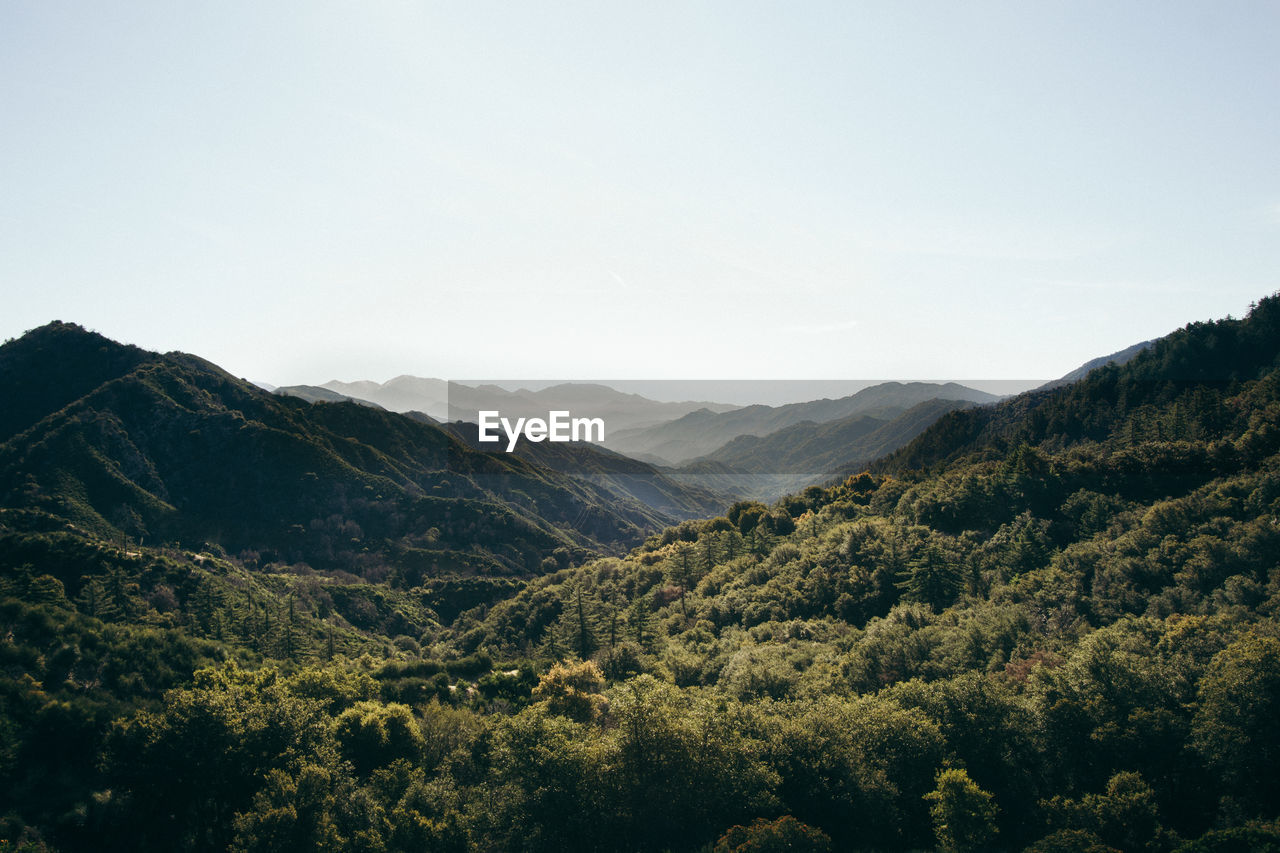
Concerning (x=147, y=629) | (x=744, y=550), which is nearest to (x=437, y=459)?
Answer: (x=744, y=550)

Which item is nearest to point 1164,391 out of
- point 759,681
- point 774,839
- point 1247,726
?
point 1247,726

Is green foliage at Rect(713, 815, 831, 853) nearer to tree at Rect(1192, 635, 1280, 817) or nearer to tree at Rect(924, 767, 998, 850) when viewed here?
tree at Rect(924, 767, 998, 850)

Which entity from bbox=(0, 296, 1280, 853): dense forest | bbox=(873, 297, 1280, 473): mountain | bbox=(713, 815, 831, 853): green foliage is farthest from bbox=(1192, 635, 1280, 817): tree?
bbox=(873, 297, 1280, 473): mountain

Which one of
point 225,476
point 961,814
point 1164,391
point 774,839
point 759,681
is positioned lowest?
point 759,681

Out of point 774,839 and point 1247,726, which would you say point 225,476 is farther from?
point 1247,726

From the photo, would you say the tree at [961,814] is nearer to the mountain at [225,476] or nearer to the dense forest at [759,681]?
the dense forest at [759,681]

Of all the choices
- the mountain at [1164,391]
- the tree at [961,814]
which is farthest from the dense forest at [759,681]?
the mountain at [1164,391]

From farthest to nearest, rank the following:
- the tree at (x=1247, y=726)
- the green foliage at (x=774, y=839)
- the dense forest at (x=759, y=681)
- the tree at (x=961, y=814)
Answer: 1. the dense forest at (x=759, y=681)
2. the tree at (x=1247, y=726)
3. the tree at (x=961, y=814)
4. the green foliage at (x=774, y=839)
